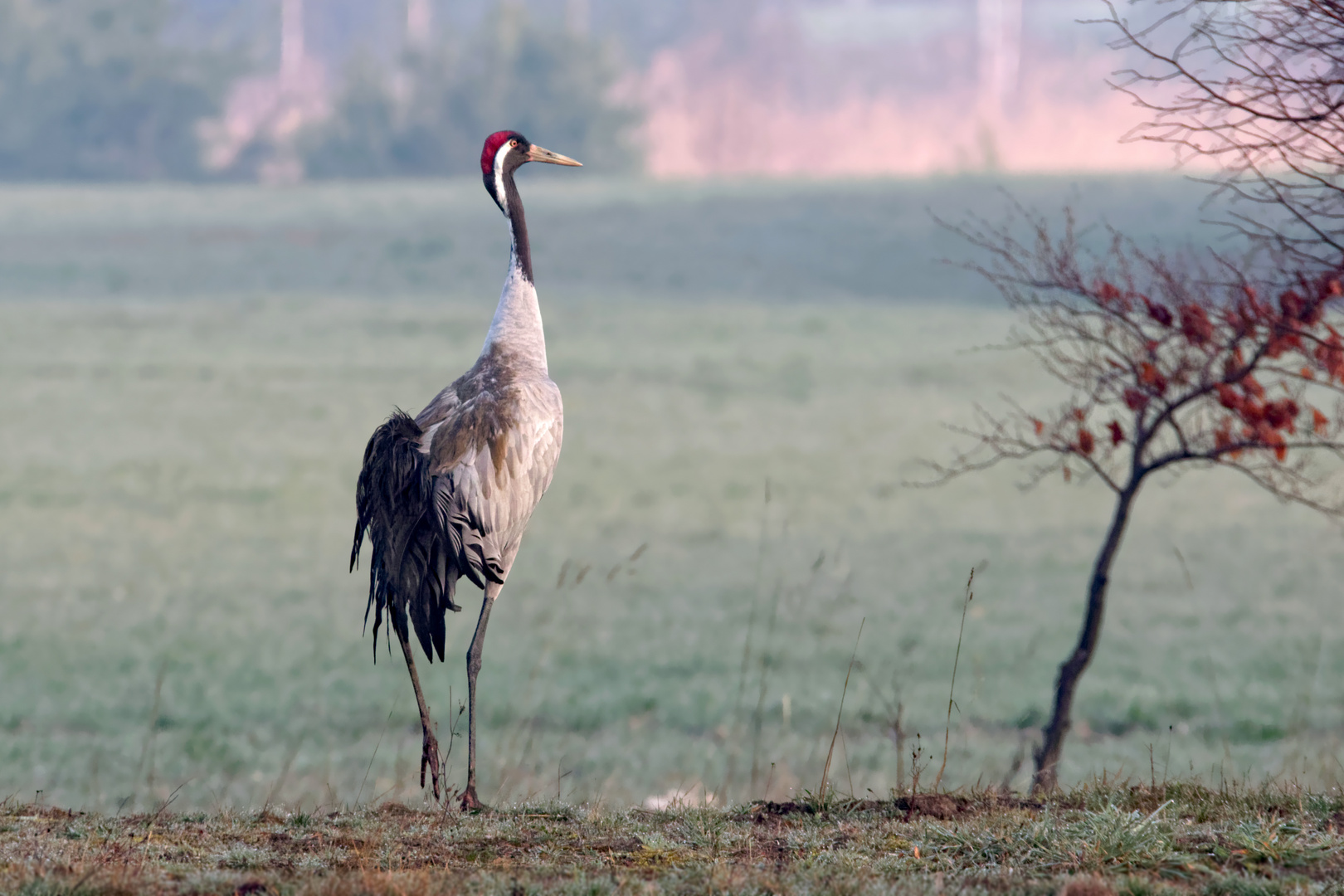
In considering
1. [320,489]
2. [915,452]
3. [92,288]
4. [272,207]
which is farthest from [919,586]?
[272,207]

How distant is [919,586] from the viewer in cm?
1742

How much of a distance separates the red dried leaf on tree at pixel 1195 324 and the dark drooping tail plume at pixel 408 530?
4086mm

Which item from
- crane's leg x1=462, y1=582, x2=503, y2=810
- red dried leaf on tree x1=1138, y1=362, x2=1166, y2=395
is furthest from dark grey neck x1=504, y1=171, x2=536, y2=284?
red dried leaf on tree x1=1138, y1=362, x2=1166, y2=395

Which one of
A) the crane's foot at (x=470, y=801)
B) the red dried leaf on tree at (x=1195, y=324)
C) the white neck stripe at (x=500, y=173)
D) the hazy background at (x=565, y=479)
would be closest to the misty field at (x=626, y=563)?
the hazy background at (x=565, y=479)

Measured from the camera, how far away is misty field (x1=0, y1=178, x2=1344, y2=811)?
12.0 metres

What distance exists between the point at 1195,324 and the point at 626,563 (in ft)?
36.5

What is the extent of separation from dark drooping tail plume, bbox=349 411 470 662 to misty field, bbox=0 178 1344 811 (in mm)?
613

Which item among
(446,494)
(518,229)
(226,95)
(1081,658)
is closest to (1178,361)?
(1081,658)

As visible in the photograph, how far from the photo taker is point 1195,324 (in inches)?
292

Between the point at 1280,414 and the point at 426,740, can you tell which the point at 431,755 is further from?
the point at 1280,414

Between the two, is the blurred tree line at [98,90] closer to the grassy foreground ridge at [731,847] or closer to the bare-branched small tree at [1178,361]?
the bare-branched small tree at [1178,361]

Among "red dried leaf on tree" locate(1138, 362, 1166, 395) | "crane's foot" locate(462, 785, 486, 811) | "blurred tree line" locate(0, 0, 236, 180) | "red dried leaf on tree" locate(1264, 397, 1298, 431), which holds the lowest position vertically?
"crane's foot" locate(462, 785, 486, 811)

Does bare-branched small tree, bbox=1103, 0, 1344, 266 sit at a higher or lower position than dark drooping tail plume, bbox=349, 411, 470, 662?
higher

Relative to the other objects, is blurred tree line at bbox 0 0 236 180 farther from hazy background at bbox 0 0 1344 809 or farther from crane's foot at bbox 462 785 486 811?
crane's foot at bbox 462 785 486 811
